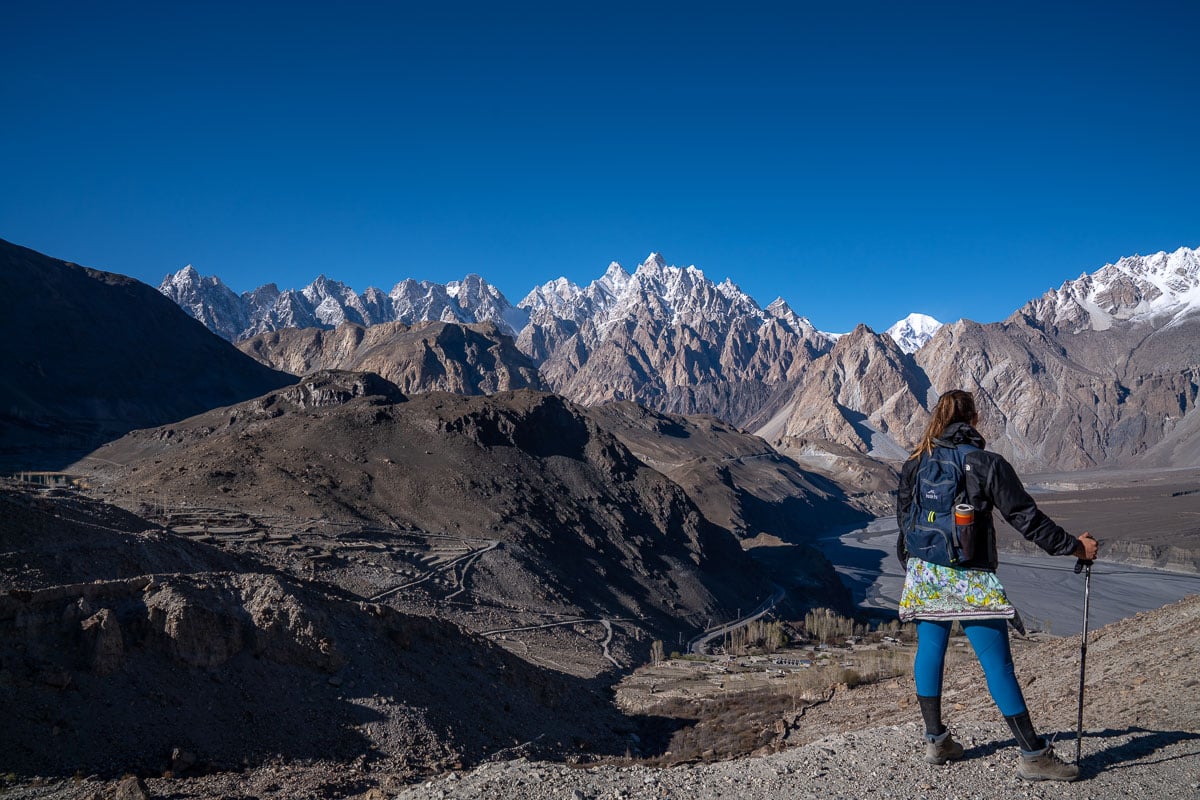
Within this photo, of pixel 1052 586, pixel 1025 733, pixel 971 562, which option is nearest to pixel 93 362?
pixel 1052 586

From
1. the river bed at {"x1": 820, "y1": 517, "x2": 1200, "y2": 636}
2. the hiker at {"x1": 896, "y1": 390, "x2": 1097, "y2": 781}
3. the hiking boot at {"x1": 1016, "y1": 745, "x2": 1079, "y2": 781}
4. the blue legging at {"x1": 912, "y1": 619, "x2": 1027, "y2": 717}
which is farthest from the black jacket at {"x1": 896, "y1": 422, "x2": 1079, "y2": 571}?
the river bed at {"x1": 820, "y1": 517, "x2": 1200, "y2": 636}

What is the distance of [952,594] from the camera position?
6.45m

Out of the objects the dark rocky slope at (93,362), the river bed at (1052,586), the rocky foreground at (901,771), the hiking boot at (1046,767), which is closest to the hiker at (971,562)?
the hiking boot at (1046,767)

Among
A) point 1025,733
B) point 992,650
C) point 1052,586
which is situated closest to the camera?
point 1025,733

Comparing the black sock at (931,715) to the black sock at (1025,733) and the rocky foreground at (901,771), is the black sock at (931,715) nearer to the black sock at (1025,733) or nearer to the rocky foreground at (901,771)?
the rocky foreground at (901,771)

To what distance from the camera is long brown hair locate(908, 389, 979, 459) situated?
21.9 feet

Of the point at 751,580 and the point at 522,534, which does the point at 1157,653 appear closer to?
the point at 522,534

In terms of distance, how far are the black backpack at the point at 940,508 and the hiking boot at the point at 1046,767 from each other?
64.8 inches

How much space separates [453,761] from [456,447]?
48.4m

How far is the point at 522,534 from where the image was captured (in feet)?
179

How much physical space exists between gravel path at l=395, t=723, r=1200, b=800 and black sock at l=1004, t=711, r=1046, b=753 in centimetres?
32

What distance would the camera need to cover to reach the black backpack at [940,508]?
637cm

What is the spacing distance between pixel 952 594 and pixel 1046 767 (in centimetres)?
152

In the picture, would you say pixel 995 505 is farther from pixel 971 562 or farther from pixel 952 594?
pixel 952 594
